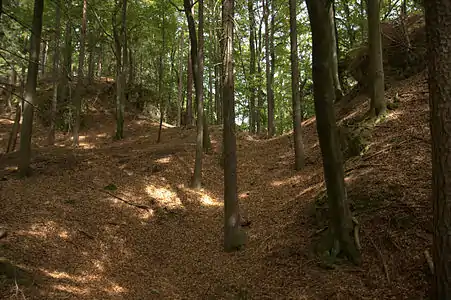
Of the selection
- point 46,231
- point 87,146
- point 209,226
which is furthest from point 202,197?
point 87,146

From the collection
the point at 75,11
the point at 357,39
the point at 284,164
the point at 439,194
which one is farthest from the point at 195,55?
the point at 357,39

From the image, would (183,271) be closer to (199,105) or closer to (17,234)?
(17,234)

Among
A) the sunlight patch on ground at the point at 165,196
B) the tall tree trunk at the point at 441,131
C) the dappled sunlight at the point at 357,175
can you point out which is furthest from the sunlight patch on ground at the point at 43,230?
the tall tree trunk at the point at 441,131

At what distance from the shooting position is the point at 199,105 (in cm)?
1477

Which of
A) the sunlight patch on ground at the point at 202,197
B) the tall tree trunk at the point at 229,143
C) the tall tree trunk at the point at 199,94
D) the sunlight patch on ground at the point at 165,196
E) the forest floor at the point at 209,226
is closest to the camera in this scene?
Answer: the forest floor at the point at 209,226

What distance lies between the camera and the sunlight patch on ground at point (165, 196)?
42.6 feet

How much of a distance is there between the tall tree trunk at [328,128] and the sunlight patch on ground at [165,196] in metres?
7.31

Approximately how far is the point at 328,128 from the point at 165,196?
8.32 meters

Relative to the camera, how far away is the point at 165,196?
13.5m

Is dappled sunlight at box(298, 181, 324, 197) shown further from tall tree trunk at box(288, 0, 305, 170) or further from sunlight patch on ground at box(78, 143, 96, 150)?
sunlight patch on ground at box(78, 143, 96, 150)

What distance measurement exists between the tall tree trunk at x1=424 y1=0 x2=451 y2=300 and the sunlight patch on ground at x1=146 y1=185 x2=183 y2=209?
9691 mm

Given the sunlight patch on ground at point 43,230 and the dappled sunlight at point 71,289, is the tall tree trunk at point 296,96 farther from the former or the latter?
the dappled sunlight at point 71,289

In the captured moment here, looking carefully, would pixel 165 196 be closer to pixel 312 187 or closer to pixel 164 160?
pixel 164 160

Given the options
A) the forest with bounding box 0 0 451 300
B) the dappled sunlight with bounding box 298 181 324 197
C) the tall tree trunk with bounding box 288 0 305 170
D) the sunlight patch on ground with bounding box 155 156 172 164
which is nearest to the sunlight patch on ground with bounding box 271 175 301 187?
the forest with bounding box 0 0 451 300
